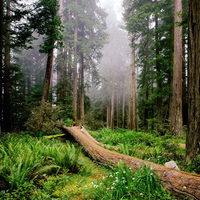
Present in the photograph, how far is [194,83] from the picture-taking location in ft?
11.1

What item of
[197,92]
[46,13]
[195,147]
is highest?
[46,13]

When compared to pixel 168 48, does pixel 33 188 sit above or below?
below

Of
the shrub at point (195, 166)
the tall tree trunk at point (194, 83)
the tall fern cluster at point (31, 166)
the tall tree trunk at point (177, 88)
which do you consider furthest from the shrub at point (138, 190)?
the tall tree trunk at point (177, 88)

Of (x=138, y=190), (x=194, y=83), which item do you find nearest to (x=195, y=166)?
(x=138, y=190)

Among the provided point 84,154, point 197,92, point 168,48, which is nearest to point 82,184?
point 84,154

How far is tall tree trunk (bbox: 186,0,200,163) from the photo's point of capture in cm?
331

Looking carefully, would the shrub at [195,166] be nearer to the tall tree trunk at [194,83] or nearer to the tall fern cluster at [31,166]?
the tall tree trunk at [194,83]

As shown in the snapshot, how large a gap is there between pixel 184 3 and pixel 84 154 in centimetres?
1316

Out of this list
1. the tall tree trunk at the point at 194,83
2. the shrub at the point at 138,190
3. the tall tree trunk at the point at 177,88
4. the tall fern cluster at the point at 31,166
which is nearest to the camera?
the shrub at the point at 138,190

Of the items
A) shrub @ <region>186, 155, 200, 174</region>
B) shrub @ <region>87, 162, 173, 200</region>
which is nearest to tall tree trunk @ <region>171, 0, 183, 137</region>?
shrub @ <region>186, 155, 200, 174</region>

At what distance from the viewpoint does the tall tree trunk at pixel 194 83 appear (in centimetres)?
331

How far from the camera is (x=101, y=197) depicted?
2.34 m

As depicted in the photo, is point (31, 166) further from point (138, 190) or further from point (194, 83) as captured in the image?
point (194, 83)

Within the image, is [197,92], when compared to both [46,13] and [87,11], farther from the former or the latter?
[87,11]
